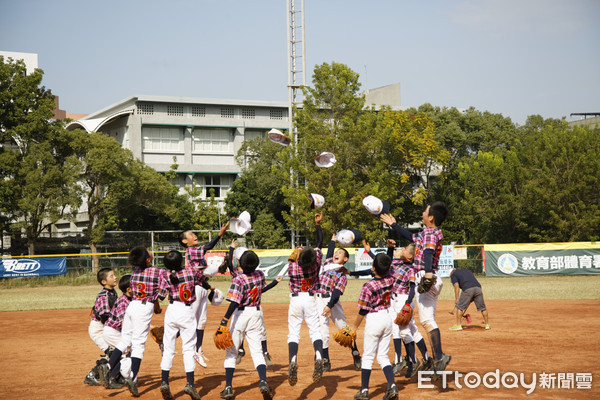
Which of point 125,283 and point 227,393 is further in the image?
point 125,283

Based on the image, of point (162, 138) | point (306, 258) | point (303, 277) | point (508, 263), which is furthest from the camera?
point (162, 138)

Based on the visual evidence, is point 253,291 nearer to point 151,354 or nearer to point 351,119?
point 151,354

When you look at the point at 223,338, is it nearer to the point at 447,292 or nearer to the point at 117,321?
the point at 117,321

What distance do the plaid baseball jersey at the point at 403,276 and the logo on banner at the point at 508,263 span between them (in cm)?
2822

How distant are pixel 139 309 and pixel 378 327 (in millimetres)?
3481

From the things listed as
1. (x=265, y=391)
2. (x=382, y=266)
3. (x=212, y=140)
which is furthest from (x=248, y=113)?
(x=265, y=391)

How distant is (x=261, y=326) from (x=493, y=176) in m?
43.3

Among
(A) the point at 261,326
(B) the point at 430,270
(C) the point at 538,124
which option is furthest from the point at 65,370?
(C) the point at 538,124

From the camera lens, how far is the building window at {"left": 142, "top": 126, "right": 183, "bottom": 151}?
2579 inches

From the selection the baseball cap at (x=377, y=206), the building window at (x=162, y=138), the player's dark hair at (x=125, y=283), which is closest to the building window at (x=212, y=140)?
the building window at (x=162, y=138)

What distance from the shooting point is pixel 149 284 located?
28.9 ft

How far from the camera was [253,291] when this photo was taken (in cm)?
829

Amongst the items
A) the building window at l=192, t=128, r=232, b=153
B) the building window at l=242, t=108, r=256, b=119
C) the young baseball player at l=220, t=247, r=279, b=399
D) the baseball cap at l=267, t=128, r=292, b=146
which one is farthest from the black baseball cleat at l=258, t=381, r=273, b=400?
the building window at l=242, t=108, r=256, b=119

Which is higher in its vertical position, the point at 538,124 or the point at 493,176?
the point at 538,124
